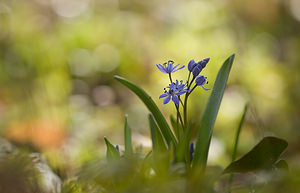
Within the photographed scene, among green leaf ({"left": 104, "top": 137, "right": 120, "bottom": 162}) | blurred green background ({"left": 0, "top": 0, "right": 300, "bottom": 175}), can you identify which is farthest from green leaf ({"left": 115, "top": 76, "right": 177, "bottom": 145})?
blurred green background ({"left": 0, "top": 0, "right": 300, "bottom": 175})

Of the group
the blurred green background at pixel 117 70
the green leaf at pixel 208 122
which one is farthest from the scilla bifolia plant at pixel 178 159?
the blurred green background at pixel 117 70

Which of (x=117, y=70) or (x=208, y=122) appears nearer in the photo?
(x=208, y=122)

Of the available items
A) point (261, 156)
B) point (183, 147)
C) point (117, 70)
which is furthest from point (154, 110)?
point (117, 70)

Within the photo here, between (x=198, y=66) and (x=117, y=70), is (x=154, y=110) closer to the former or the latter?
(x=198, y=66)

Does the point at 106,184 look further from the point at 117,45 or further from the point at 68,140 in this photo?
the point at 117,45

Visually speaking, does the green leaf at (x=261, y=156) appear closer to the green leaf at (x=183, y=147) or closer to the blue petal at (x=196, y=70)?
the green leaf at (x=183, y=147)

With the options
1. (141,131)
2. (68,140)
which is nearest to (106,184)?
(68,140)
